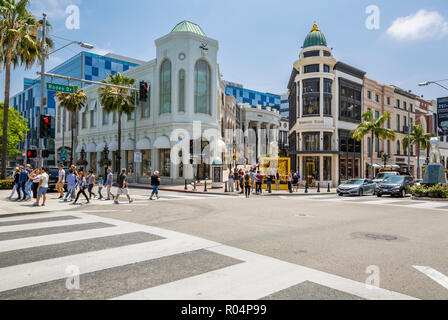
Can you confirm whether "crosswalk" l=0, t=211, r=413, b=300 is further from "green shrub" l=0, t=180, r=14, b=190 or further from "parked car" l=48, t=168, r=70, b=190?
"green shrub" l=0, t=180, r=14, b=190

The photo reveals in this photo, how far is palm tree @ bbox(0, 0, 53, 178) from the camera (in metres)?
21.6

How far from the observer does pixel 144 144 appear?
3619 cm

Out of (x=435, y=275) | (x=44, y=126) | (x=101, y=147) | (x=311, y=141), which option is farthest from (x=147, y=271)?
(x=101, y=147)

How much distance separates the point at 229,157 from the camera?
194 ft

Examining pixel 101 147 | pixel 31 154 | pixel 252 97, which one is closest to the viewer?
pixel 31 154

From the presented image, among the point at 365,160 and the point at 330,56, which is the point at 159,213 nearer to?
the point at 330,56

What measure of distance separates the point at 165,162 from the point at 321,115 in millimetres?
19534

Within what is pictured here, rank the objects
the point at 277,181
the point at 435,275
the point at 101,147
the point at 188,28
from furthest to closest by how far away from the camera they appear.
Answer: the point at 101,147
the point at 188,28
the point at 277,181
the point at 435,275

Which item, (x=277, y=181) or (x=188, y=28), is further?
(x=188, y=28)

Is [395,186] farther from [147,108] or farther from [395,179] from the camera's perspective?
[147,108]

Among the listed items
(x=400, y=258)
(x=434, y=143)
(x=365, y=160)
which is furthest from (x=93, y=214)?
(x=365, y=160)

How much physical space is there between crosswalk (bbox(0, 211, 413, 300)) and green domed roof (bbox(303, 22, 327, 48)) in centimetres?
3716

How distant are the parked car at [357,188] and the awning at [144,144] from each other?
2215 cm

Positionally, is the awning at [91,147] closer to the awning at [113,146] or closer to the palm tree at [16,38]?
the awning at [113,146]
